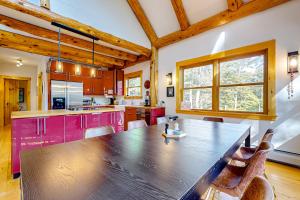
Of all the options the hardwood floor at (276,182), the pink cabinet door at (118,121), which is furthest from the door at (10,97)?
the pink cabinet door at (118,121)

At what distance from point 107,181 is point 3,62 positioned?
834 cm

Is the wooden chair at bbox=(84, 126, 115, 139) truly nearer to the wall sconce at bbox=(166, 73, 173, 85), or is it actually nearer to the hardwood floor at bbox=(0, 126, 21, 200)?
the hardwood floor at bbox=(0, 126, 21, 200)

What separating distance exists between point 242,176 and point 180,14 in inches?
149

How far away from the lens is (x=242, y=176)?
1298 mm

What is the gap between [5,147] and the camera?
3.61 metres

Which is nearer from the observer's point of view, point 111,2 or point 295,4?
point 295,4

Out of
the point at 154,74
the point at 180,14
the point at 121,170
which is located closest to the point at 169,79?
the point at 154,74

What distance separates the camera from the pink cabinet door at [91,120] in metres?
3.15

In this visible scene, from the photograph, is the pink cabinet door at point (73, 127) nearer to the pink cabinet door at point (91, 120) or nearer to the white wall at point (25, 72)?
the pink cabinet door at point (91, 120)

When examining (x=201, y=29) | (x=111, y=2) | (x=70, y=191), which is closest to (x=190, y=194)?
(x=70, y=191)

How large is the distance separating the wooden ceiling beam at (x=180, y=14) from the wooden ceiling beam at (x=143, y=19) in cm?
105

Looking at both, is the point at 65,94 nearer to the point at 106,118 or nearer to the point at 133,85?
the point at 133,85

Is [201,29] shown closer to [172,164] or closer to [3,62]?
[172,164]

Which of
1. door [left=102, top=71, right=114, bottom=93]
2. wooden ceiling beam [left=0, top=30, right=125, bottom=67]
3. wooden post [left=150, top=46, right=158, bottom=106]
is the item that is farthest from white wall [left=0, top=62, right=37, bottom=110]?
wooden post [left=150, top=46, right=158, bottom=106]
